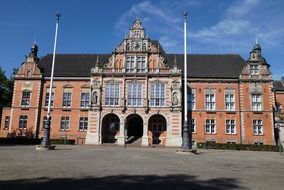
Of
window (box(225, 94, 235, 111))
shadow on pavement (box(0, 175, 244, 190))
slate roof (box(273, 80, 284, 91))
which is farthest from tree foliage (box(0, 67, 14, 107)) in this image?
shadow on pavement (box(0, 175, 244, 190))

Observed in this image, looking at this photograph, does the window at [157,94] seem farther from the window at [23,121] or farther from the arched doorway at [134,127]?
the window at [23,121]

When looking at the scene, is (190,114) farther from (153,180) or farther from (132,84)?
(153,180)

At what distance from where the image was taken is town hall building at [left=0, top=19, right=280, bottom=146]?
4288 centimetres

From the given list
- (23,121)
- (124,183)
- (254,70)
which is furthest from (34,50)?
(124,183)

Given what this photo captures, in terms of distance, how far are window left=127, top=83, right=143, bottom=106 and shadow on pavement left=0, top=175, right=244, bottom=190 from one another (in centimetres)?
3251

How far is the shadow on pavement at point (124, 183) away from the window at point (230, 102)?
3610cm

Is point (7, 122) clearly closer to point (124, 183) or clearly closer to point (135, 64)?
point (135, 64)

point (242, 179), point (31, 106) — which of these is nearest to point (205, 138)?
point (31, 106)

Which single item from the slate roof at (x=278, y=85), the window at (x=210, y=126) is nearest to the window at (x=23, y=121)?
the window at (x=210, y=126)

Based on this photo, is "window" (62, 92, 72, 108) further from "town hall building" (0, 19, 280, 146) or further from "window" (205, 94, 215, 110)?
"window" (205, 94, 215, 110)

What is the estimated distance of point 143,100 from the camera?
43062mm

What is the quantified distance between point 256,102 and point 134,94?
19.2m

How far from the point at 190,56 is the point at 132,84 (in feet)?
45.4

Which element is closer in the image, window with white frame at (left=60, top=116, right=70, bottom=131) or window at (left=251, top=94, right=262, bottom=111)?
window at (left=251, top=94, right=262, bottom=111)
